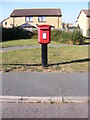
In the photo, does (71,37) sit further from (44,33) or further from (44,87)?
(44,87)

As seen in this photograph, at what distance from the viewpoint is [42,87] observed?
19.8 feet

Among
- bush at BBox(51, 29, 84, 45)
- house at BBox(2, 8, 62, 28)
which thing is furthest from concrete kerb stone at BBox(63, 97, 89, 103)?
house at BBox(2, 8, 62, 28)

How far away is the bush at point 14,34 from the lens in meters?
29.9

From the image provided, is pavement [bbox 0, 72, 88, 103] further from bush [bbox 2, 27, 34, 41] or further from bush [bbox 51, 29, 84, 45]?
bush [bbox 2, 27, 34, 41]

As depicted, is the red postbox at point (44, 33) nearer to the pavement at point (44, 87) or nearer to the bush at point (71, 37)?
the pavement at point (44, 87)

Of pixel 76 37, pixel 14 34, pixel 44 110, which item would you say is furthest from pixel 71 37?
pixel 44 110

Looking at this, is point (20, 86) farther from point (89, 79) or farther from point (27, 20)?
point (27, 20)

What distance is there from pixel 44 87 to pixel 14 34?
Result: 83.3ft

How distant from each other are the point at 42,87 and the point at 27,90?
44cm

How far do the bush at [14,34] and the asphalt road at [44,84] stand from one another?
903 inches

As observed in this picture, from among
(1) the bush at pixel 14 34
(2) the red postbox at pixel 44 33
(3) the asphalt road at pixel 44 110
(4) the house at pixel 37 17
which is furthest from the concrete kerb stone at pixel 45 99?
(4) the house at pixel 37 17

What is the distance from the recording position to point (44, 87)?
6027 millimetres

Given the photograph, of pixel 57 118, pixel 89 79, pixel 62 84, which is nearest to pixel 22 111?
pixel 57 118

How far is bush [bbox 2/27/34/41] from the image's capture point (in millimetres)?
29922
